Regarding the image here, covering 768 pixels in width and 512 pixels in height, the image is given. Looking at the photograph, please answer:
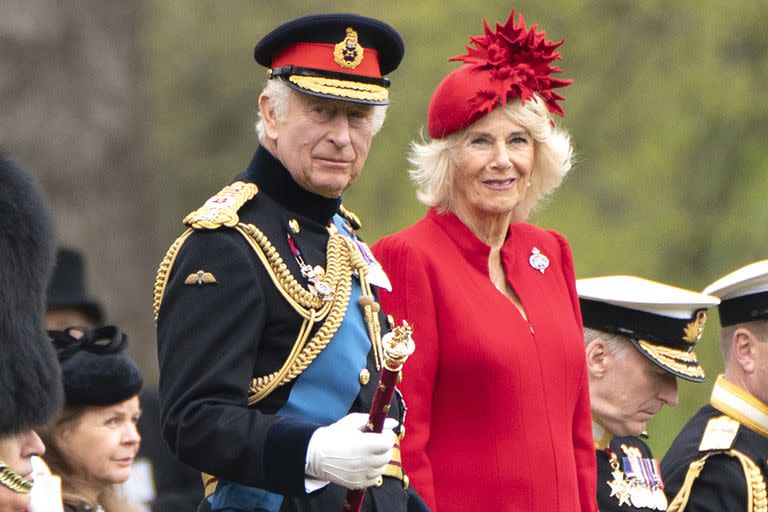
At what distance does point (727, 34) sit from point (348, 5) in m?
3.27

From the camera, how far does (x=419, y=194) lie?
7.23 m

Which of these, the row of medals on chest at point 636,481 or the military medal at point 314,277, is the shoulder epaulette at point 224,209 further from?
the row of medals on chest at point 636,481

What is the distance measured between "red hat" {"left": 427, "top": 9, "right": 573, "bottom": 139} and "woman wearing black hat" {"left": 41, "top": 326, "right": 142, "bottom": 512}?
140 centimetres

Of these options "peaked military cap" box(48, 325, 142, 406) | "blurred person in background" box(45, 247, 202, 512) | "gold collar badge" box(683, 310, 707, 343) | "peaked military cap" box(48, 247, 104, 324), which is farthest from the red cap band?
"peaked military cap" box(48, 247, 104, 324)

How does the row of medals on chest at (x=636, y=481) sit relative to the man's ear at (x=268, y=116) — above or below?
below

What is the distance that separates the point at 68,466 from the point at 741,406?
99.8 inches

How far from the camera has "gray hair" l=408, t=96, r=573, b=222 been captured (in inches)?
279

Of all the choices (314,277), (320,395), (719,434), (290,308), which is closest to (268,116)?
(314,277)

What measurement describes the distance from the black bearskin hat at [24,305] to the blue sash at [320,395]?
22.0 inches

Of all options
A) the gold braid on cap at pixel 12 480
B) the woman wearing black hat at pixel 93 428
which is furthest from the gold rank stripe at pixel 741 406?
the gold braid on cap at pixel 12 480

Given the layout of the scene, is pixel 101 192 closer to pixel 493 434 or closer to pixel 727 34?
pixel 727 34

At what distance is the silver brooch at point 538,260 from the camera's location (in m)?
7.18

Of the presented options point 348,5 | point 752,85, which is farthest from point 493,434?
point 348,5

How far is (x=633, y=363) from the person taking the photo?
795 centimetres
